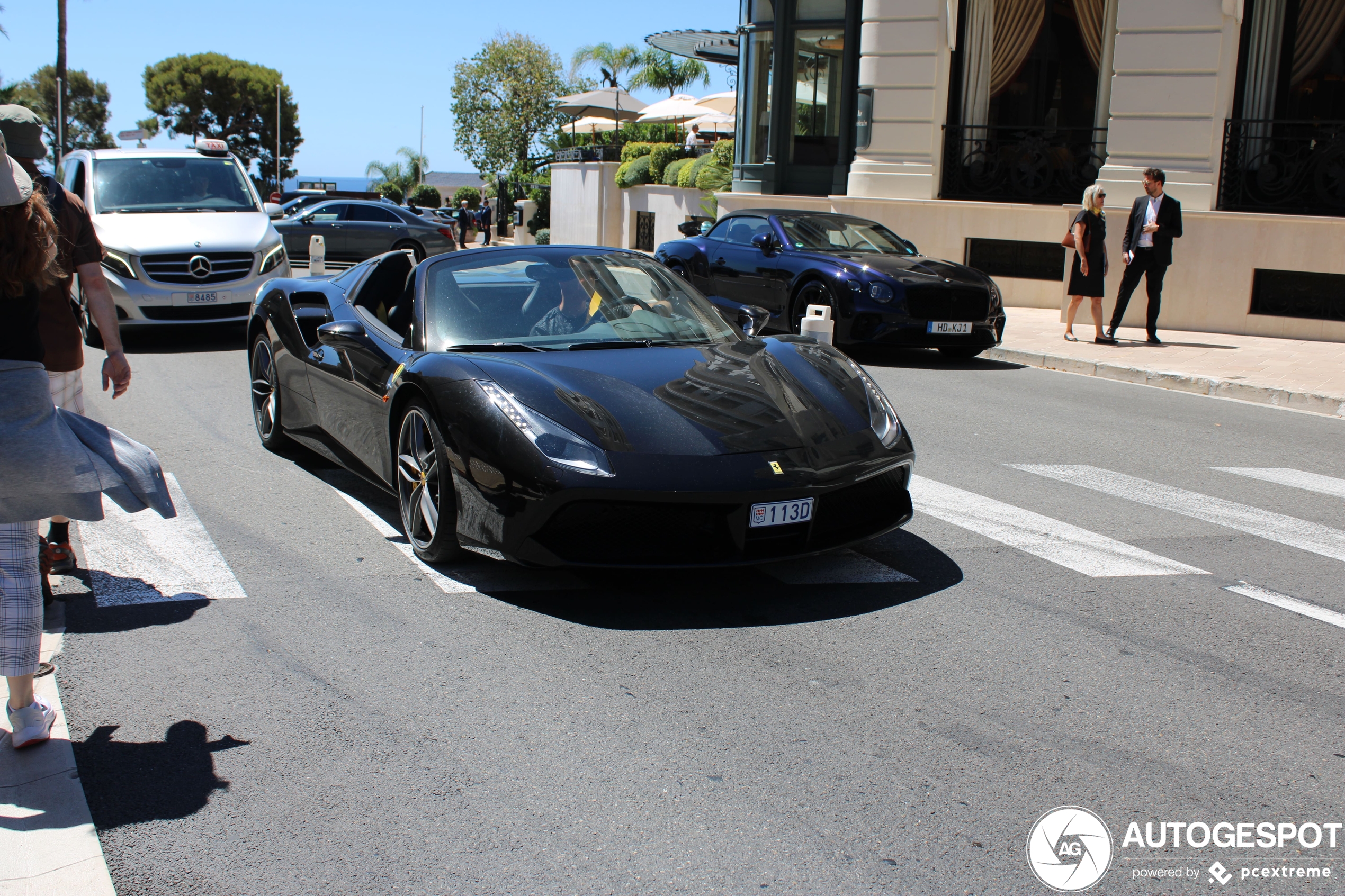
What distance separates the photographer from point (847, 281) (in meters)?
11.7

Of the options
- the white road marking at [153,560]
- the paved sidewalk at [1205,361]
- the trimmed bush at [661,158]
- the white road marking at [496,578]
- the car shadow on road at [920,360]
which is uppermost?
the trimmed bush at [661,158]

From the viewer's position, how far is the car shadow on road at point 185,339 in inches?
467

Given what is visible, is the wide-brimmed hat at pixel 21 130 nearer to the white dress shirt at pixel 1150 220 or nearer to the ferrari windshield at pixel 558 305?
the ferrari windshield at pixel 558 305

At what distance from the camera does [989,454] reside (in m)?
7.65

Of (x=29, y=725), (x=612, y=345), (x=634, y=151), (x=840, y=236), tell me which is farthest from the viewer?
(x=634, y=151)

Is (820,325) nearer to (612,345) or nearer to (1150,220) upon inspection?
(612,345)

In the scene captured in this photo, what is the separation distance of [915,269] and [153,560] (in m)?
8.57

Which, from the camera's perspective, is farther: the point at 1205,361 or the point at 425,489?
the point at 1205,361

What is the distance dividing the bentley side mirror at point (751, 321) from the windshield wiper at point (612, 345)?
0.69 m

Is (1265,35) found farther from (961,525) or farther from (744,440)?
(744,440)

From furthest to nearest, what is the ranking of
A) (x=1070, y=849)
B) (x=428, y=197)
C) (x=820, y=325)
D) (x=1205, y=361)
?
(x=428, y=197)
(x=1205, y=361)
(x=820, y=325)
(x=1070, y=849)

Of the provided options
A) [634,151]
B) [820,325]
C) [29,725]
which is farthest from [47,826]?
[634,151]

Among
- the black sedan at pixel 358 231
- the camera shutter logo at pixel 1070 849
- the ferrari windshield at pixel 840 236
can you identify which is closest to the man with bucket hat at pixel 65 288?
the camera shutter logo at pixel 1070 849

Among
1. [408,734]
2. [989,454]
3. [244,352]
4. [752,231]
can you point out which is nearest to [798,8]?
[752,231]
